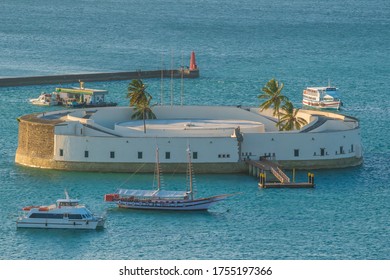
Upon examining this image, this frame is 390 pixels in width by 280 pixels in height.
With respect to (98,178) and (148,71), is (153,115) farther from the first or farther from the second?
(148,71)

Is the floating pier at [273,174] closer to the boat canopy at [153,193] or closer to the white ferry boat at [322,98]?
the boat canopy at [153,193]

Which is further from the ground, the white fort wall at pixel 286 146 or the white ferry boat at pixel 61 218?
the white fort wall at pixel 286 146

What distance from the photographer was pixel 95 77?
17650cm

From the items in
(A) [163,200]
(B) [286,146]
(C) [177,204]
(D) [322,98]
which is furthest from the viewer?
(D) [322,98]

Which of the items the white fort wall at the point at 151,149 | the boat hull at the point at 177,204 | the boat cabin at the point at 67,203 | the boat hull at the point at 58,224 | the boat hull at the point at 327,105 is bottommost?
the boat hull at the point at 58,224

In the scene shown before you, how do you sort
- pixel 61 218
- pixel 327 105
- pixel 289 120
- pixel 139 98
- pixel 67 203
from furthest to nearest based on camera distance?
pixel 327 105
pixel 139 98
pixel 289 120
pixel 67 203
pixel 61 218

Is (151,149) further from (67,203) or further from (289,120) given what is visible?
(67,203)

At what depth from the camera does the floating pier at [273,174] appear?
4321 inches

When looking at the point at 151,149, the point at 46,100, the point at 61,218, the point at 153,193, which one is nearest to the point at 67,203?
the point at 61,218

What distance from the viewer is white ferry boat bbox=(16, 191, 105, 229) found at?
98.0 metres

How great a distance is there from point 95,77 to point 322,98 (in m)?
28.3

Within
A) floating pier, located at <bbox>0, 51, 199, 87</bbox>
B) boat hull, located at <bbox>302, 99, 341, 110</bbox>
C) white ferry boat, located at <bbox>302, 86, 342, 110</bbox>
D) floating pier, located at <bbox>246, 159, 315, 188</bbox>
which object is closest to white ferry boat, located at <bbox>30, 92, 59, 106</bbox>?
floating pier, located at <bbox>0, 51, 199, 87</bbox>

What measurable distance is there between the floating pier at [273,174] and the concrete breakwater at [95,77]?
56.9 meters

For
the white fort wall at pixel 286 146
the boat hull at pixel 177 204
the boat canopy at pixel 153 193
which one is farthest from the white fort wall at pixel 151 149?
the boat hull at pixel 177 204
